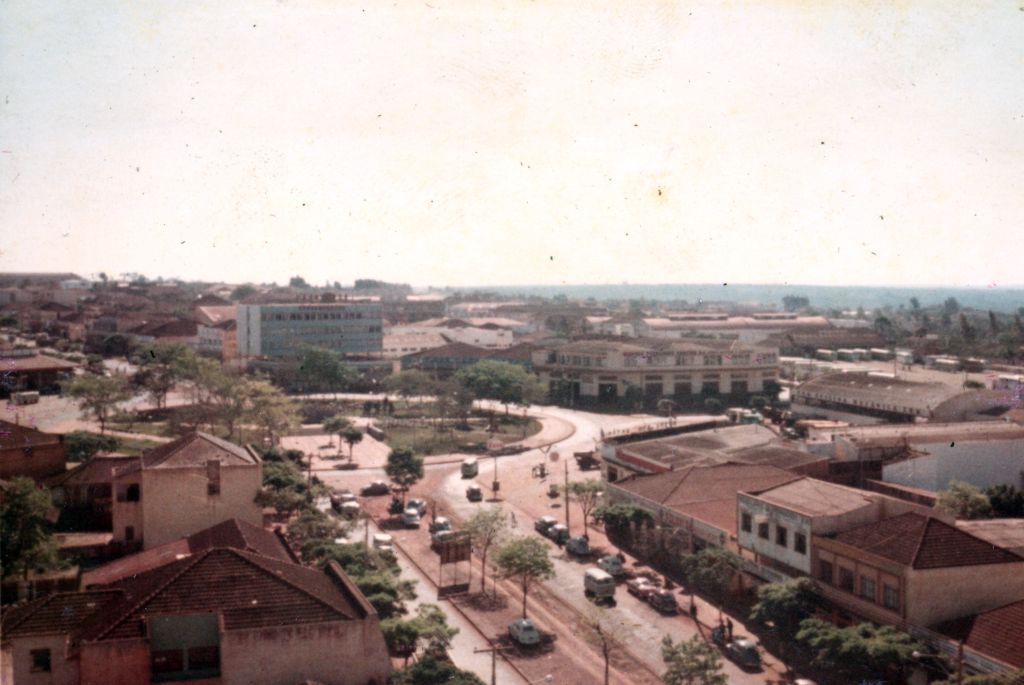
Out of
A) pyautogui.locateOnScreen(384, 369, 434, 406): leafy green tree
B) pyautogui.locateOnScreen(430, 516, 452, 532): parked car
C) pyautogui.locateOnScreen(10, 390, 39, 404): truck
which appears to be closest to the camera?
pyautogui.locateOnScreen(430, 516, 452, 532): parked car

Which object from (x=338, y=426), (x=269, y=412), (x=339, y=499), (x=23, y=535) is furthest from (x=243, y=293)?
(x=23, y=535)

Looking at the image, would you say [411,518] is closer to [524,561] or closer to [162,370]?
[524,561]

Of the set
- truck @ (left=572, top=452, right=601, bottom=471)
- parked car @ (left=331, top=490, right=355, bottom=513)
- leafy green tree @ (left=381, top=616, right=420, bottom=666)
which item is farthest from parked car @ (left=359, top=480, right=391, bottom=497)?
leafy green tree @ (left=381, top=616, right=420, bottom=666)

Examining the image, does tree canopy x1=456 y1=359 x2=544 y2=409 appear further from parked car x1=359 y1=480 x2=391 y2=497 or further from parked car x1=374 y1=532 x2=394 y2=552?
parked car x1=374 y1=532 x2=394 y2=552

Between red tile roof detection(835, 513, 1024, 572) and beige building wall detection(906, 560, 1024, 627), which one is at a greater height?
red tile roof detection(835, 513, 1024, 572)

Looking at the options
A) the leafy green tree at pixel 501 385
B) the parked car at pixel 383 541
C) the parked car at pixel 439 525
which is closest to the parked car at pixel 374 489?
the parked car at pixel 439 525

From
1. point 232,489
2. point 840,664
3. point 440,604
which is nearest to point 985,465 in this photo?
point 840,664

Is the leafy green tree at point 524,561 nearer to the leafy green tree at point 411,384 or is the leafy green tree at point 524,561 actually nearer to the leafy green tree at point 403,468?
the leafy green tree at point 403,468

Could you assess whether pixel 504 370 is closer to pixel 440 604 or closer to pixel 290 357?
pixel 290 357
